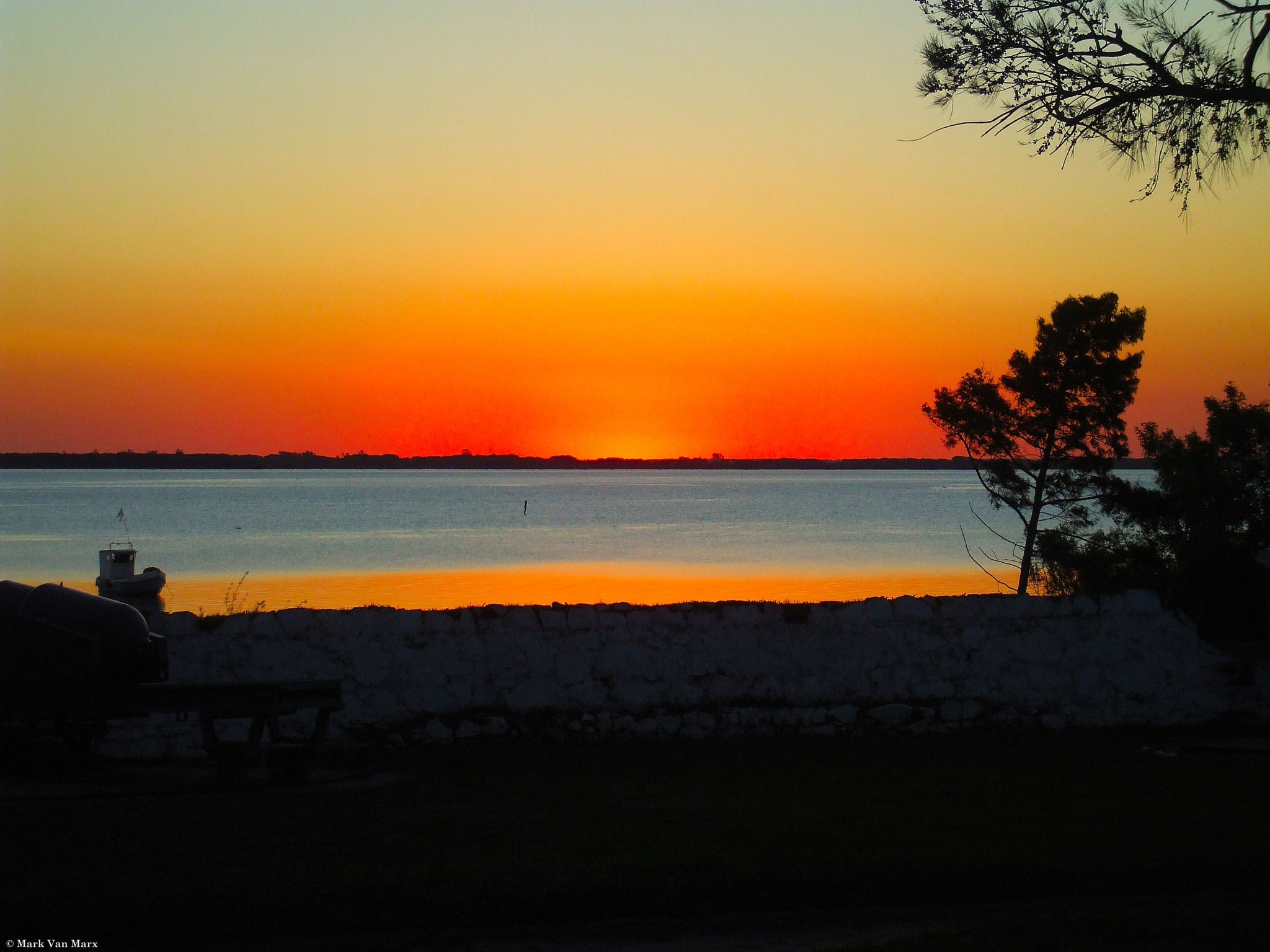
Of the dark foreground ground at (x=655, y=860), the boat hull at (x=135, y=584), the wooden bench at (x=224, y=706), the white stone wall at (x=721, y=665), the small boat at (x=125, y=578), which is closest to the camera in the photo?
the dark foreground ground at (x=655, y=860)

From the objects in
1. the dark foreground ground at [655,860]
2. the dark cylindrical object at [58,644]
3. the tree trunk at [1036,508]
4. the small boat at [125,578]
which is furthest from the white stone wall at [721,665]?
the small boat at [125,578]

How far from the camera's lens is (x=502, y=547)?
200 feet

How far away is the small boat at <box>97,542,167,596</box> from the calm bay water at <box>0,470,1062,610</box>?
149cm

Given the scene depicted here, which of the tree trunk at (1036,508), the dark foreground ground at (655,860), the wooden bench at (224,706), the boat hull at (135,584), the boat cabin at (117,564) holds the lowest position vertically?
the dark foreground ground at (655,860)

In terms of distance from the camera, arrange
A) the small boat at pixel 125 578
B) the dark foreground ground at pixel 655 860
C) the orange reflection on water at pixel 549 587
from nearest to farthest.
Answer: the dark foreground ground at pixel 655 860, the orange reflection on water at pixel 549 587, the small boat at pixel 125 578

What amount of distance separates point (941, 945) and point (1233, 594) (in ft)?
60.1

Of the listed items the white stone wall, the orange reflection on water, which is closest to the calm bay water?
the orange reflection on water

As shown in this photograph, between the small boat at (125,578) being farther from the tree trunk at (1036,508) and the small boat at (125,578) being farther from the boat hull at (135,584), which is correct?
the tree trunk at (1036,508)

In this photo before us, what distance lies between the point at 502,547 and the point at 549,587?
22.8 m

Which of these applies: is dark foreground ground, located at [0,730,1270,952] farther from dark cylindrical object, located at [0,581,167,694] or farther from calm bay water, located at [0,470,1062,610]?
calm bay water, located at [0,470,1062,610]

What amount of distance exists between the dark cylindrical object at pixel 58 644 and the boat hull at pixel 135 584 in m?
28.8

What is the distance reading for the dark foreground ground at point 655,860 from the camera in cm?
491

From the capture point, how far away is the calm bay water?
123ft

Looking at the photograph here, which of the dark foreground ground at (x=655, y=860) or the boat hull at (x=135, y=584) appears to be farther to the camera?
the boat hull at (x=135, y=584)
